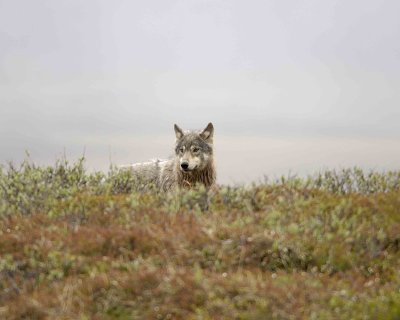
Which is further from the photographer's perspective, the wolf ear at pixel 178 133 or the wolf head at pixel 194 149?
the wolf ear at pixel 178 133

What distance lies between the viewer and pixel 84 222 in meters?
9.71

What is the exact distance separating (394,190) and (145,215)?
17.2 feet

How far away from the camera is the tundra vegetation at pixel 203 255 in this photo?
699 centimetres

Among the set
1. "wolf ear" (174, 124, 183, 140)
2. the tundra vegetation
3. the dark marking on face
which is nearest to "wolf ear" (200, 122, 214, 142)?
the dark marking on face

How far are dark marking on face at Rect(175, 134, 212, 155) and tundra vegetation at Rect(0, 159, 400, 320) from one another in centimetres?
449

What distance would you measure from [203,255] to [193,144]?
8166 millimetres

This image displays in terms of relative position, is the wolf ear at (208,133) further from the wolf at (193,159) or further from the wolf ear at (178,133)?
the wolf ear at (178,133)

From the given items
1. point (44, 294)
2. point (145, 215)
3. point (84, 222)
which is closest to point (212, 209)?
point (145, 215)

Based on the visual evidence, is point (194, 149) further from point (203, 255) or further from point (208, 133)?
point (203, 255)

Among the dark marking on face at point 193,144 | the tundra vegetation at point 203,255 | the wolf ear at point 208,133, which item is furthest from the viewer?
the wolf ear at point 208,133

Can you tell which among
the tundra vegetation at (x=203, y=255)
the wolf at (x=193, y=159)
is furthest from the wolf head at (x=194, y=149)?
the tundra vegetation at (x=203, y=255)

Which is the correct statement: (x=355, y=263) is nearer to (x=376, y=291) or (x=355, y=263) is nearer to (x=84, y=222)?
(x=376, y=291)

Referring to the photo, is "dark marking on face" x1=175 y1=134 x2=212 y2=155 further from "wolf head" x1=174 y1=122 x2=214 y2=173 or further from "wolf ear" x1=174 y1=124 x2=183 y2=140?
"wolf ear" x1=174 y1=124 x2=183 y2=140

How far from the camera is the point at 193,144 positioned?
16016 millimetres
